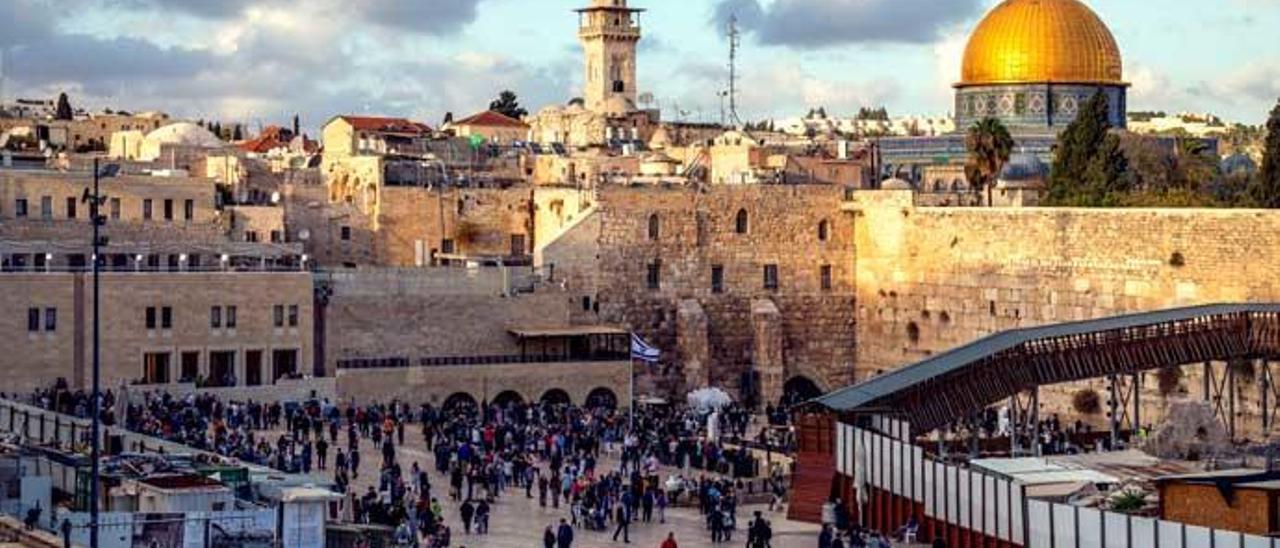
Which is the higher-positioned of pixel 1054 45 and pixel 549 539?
pixel 1054 45

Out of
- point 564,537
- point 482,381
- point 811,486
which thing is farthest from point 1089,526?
point 482,381

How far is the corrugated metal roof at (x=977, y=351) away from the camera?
31.8 metres

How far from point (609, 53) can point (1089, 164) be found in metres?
25.2

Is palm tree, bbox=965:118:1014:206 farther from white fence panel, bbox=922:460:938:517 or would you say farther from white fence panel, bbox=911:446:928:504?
white fence panel, bbox=922:460:938:517

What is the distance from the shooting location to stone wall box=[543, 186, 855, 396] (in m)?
49.4

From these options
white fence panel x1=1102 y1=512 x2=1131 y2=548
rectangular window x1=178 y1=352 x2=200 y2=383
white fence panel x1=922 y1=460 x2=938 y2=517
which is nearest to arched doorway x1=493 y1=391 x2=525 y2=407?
rectangular window x1=178 y1=352 x2=200 y2=383

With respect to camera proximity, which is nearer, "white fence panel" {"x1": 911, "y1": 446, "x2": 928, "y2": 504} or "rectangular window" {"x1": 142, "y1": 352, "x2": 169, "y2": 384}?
"white fence panel" {"x1": 911, "y1": 446, "x2": 928, "y2": 504}

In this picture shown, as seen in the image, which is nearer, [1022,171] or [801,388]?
[801,388]

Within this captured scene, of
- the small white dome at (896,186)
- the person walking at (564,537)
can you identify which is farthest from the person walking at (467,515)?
the small white dome at (896,186)

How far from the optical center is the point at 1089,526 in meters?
25.3

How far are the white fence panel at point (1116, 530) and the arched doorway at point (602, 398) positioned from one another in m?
22.1

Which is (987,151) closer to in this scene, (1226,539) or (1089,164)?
(1089,164)

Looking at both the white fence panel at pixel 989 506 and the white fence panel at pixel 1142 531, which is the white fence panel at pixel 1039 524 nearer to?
the white fence panel at pixel 989 506

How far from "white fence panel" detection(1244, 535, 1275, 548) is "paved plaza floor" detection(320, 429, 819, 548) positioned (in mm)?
7369
